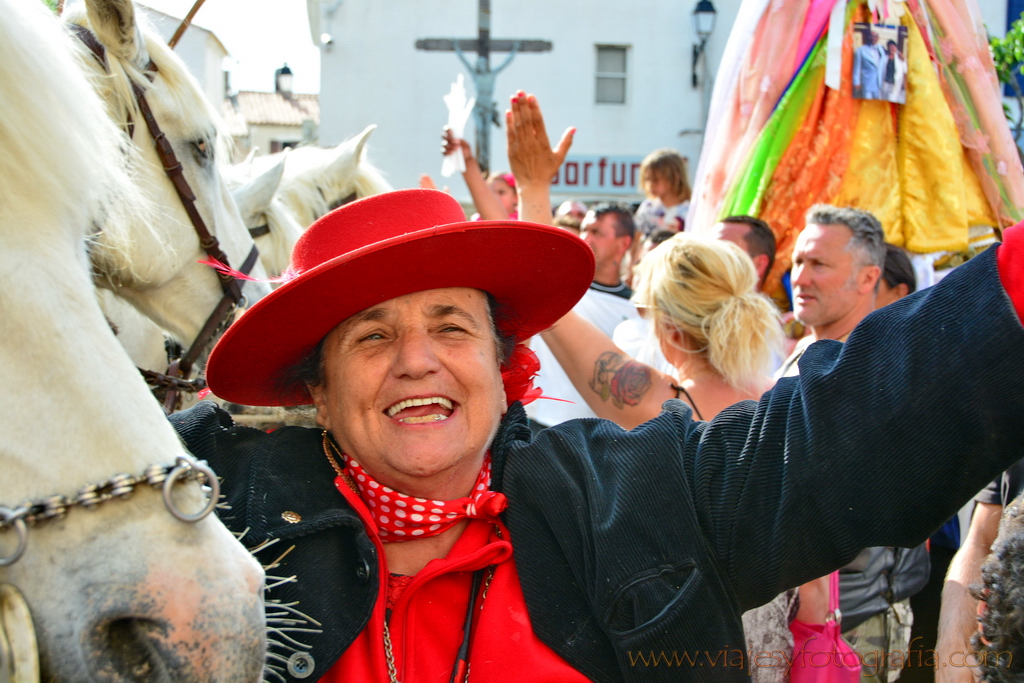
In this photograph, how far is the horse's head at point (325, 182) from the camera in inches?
207

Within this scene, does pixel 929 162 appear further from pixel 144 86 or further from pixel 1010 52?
pixel 1010 52

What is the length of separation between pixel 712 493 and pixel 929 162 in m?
2.25

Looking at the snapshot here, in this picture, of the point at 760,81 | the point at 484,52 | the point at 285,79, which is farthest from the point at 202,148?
the point at 285,79

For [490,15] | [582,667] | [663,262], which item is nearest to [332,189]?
[663,262]

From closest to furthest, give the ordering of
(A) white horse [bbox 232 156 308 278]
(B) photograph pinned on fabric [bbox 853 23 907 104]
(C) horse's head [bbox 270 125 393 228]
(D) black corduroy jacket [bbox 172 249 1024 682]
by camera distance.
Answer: (D) black corduroy jacket [bbox 172 249 1024 682], (B) photograph pinned on fabric [bbox 853 23 907 104], (A) white horse [bbox 232 156 308 278], (C) horse's head [bbox 270 125 393 228]

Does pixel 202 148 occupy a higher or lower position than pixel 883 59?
lower

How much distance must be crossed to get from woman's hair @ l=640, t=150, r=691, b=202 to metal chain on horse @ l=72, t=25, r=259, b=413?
3.41 m

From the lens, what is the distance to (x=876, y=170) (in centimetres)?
335

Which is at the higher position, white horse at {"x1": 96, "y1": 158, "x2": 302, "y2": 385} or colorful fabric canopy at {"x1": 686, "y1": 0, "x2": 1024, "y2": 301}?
colorful fabric canopy at {"x1": 686, "y1": 0, "x2": 1024, "y2": 301}

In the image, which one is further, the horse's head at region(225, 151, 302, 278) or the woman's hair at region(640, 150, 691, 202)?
the woman's hair at region(640, 150, 691, 202)

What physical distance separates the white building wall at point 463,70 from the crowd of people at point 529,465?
14.6m

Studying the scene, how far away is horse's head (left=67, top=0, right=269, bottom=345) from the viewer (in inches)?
108

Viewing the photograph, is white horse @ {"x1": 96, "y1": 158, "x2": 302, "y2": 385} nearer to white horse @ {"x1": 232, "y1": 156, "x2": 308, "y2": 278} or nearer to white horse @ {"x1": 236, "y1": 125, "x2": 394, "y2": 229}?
white horse @ {"x1": 232, "y1": 156, "x2": 308, "y2": 278}

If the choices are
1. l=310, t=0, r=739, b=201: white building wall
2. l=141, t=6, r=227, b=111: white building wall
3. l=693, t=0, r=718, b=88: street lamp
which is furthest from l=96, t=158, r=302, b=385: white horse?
l=310, t=0, r=739, b=201: white building wall
